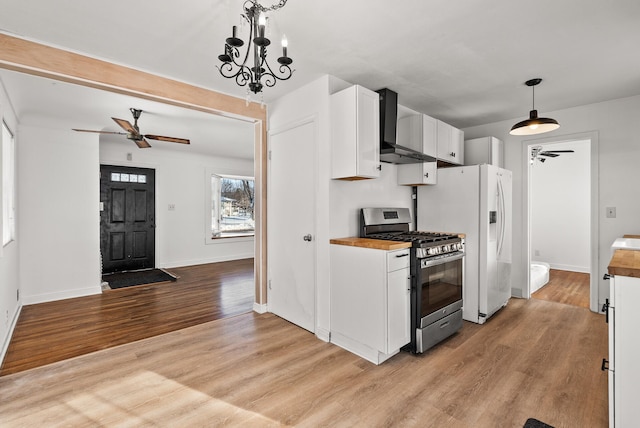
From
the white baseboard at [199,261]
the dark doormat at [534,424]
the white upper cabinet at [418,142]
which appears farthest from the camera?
the white baseboard at [199,261]

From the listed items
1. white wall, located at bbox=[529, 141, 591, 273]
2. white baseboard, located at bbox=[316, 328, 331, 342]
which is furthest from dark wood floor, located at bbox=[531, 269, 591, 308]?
white baseboard, located at bbox=[316, 328, 331, 342]

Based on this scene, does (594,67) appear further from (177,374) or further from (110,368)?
(110,368)

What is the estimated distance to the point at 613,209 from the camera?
3646mm

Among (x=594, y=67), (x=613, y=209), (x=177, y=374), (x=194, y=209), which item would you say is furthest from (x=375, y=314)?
(x=194, y=209)

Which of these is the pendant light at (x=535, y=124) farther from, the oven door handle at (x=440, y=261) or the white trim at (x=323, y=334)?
the white trim at (x=323, y=334)

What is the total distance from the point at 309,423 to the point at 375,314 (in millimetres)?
947

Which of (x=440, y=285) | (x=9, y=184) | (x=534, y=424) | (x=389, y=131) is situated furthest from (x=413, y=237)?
(x=9, y=184)

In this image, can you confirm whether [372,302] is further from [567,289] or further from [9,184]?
[9,184]

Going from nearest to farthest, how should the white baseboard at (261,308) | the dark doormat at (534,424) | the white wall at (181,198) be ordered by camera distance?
the dark doormat at (534,424)
the white baseboard at (261,308)
the white wall at (181,198)

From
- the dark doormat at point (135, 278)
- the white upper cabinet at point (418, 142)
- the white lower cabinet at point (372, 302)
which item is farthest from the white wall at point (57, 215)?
the white upper cabinet at point (418, 142)

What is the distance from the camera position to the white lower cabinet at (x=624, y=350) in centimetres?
140

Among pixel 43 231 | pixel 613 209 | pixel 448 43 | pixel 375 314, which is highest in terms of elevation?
pixel 448 43

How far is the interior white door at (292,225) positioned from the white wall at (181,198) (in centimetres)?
350

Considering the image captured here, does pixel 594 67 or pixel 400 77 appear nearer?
pixel 594 67
